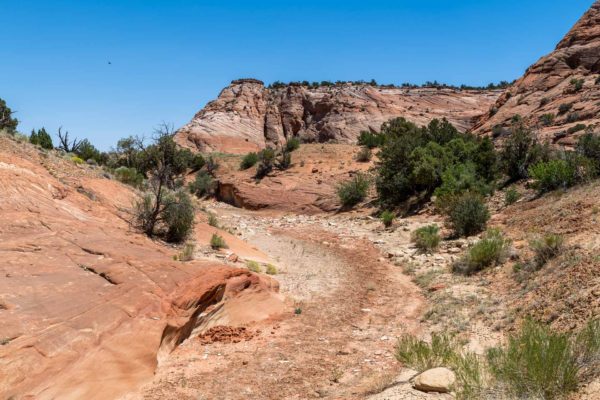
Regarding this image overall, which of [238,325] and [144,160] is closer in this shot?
[238,325]

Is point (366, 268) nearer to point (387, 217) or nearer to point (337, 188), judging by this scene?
point (387, 217)

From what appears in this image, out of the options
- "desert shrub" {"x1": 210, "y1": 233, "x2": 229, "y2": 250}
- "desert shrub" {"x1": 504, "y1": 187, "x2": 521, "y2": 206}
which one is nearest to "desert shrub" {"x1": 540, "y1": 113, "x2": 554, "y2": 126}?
"desert shrub" {"x1": 504, "y1": 187, "x2": 521, "y2": 206}

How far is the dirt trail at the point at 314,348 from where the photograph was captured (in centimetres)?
558

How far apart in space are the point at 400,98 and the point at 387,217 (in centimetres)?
4270

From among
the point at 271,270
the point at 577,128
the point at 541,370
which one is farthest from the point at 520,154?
the point at 541,370

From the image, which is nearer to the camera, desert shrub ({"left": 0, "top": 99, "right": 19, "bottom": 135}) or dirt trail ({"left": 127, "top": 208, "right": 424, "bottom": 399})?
dirt trail ({"left": 127, "top": 208, "right": 424, "bottom": 399})

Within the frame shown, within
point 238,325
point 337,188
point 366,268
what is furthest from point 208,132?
point 238,325

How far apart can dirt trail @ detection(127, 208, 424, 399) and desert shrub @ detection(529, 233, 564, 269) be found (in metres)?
2.42

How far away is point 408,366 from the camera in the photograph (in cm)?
559

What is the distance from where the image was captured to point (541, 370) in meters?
3.76

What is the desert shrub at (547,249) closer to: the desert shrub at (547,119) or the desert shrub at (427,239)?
the desert shrub at (427,239)

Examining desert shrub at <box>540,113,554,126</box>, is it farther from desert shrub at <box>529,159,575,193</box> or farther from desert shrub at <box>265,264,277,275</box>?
desert shrub at <box>265,264,277,275</box>

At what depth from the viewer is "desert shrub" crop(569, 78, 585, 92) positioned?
30872mm

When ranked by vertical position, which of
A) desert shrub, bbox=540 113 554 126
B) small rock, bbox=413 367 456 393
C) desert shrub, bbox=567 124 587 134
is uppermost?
desert shrub, bbox=540 113 554 126
